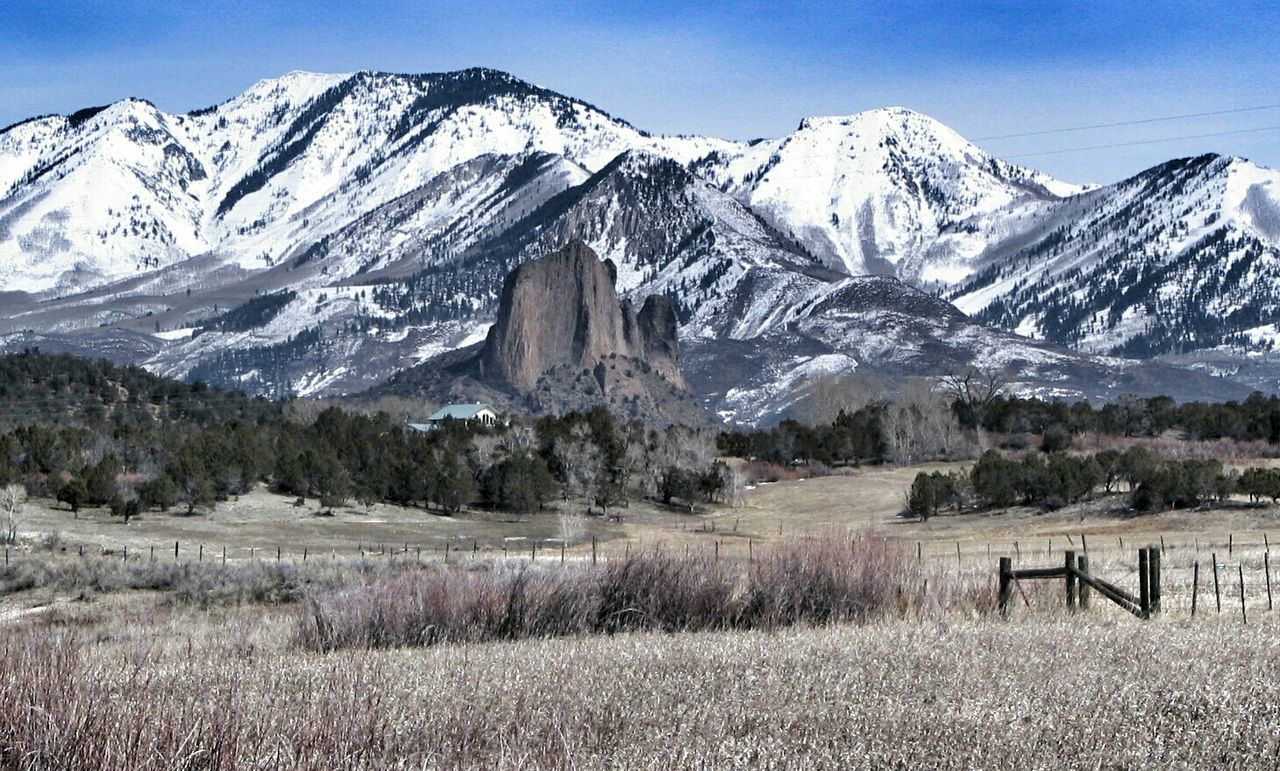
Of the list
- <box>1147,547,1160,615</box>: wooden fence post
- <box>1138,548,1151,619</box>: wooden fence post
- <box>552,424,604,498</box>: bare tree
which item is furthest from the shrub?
<box>1147,547,1160,615</box>: wooden fence post

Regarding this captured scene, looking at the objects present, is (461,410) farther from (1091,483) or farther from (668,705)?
(668,705)

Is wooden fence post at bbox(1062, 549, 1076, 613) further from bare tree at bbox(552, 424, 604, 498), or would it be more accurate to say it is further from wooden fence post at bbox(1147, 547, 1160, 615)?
bare tree at bbox(552, 424, 604, 498)

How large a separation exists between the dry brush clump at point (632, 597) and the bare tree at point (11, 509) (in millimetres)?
42044

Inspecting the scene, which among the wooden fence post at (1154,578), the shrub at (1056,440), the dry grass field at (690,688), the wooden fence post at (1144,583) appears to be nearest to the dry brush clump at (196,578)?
the dry grass field at (690,688)

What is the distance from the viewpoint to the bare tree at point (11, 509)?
5762cm

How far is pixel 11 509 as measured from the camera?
2388 inches

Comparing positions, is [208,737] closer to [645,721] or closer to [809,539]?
[645,721]

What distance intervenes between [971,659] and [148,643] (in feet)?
32.4

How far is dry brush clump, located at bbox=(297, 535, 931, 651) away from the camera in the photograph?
19438 millimetres

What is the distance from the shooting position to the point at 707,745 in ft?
34.5

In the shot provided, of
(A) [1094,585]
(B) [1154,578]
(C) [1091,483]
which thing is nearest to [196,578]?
(A) [1094,585]

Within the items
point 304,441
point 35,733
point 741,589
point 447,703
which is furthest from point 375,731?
point 304,441

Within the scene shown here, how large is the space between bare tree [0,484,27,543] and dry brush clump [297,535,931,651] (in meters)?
42.0

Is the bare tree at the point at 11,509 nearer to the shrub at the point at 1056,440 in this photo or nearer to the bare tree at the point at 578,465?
the bare tree at the point at 578,465
